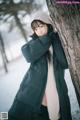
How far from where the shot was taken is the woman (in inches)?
60.0

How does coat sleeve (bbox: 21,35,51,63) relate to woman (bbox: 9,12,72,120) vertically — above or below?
above

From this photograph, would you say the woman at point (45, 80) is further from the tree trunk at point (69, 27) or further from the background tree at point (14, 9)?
the background tree at point (14, 9)

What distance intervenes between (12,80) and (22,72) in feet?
0.43

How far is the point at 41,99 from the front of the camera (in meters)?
1.55

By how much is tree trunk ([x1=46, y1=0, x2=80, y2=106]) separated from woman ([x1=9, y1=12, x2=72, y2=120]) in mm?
89

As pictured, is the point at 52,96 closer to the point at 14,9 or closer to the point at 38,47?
the point at 38,47

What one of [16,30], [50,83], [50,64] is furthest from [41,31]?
[16,30]

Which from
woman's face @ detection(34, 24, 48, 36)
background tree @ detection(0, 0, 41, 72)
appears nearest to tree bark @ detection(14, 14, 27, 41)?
background tree @ detection(0, 0, 41, 72)

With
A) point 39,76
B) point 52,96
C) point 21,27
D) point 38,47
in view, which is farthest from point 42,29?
point 21,27

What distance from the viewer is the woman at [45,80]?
152 cm

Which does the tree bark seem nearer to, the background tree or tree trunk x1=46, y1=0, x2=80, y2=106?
the background tree

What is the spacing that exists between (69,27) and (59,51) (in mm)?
195

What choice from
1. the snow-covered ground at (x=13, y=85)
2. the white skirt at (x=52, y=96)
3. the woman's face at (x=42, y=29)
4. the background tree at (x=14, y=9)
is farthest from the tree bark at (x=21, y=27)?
the white skirt at (x=52, y=96)

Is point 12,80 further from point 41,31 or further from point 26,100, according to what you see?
point 41,31
